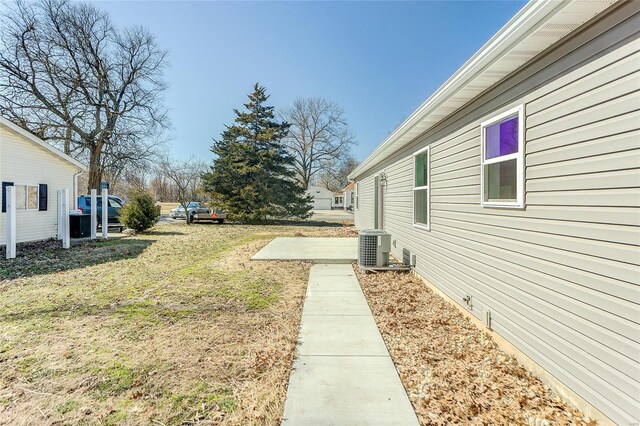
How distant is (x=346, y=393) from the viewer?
240 cm

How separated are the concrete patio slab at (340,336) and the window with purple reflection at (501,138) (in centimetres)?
240

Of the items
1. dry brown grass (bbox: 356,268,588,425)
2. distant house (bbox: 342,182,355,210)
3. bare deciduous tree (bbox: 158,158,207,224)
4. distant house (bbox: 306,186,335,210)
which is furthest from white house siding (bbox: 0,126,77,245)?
distant house (bbox: 306,186,335,210)

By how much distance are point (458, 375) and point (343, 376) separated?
984mm

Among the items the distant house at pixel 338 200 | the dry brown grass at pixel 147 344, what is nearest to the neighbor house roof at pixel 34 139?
the dry brown grass at pixel 147 344

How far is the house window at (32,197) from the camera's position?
9.67 m

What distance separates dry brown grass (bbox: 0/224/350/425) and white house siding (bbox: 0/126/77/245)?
12.6 ft

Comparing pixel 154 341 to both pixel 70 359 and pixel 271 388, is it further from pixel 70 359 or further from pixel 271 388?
pixel 271 388

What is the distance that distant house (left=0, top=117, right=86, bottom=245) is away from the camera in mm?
8883

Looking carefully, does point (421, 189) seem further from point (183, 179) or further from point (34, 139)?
point (183, 179)

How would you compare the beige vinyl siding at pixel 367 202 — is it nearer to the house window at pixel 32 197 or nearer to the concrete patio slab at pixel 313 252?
the concrete patio slab at pixel 313 252

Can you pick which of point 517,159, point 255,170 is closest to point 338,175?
point 255,170

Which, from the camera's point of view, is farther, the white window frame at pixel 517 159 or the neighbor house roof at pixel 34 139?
the neighbor house roof at pixel 34 139

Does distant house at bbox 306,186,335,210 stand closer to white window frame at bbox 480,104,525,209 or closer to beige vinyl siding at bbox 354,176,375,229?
beige vinyl siding at bbox 354,176,375,229

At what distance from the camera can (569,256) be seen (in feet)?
7.50
